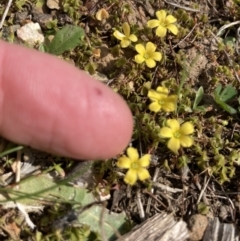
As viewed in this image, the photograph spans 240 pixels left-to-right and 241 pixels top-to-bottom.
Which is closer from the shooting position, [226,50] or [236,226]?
[236,226]

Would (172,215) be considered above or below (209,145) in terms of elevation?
below

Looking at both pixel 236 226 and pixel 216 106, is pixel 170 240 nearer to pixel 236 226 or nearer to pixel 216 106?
pixel 236 226

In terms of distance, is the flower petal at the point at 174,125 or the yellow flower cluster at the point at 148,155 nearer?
the yellow flower cluster at the point at 148,155

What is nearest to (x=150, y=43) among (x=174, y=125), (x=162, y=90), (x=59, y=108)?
(x=162, y=90)

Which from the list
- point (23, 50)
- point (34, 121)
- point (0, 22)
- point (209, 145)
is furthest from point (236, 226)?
point (0, 22)

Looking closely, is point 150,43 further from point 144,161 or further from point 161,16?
point 144,161

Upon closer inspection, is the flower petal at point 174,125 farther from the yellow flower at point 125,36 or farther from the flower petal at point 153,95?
the yellow flower at point 125,36

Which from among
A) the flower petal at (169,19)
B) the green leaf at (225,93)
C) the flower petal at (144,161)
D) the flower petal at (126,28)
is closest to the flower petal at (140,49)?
the flower petal at (126,28)
